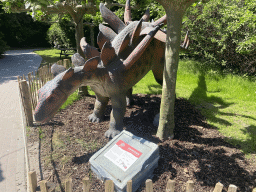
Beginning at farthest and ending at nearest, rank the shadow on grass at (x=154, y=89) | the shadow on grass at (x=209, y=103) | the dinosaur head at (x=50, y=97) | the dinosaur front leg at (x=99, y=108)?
the shadow on grass at (x=154, y=89)
the shadow on grass at (x=209, y=103)
the dinosaur front leg at (x=99, y=108)
the dinosaur head at (x=50, y=97)

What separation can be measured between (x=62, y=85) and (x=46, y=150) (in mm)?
1402

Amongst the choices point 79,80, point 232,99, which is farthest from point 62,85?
point 232,99

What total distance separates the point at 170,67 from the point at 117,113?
1.17 meters

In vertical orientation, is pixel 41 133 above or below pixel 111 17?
below

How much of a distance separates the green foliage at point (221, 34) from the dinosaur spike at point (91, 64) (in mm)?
5374

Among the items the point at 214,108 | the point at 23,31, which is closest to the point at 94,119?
the point at 214,108

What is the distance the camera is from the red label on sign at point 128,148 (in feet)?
8.50

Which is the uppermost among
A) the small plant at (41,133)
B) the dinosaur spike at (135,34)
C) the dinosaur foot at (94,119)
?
the dinosaur spike at (135,34)

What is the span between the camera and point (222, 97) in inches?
239

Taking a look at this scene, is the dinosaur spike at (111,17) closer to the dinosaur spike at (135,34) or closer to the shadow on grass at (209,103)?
the dinosaur spike at (135,34)

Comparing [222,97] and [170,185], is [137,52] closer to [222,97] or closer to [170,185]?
[170,185]

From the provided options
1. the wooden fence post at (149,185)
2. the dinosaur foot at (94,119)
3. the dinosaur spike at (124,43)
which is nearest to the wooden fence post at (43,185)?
the wooden fence post at (149,185)

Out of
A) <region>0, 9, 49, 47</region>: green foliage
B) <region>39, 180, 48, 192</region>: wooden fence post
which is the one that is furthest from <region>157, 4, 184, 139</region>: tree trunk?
<region>0, 9, 49, 47</region>: green foliage

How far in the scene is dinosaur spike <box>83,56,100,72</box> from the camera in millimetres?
2706
